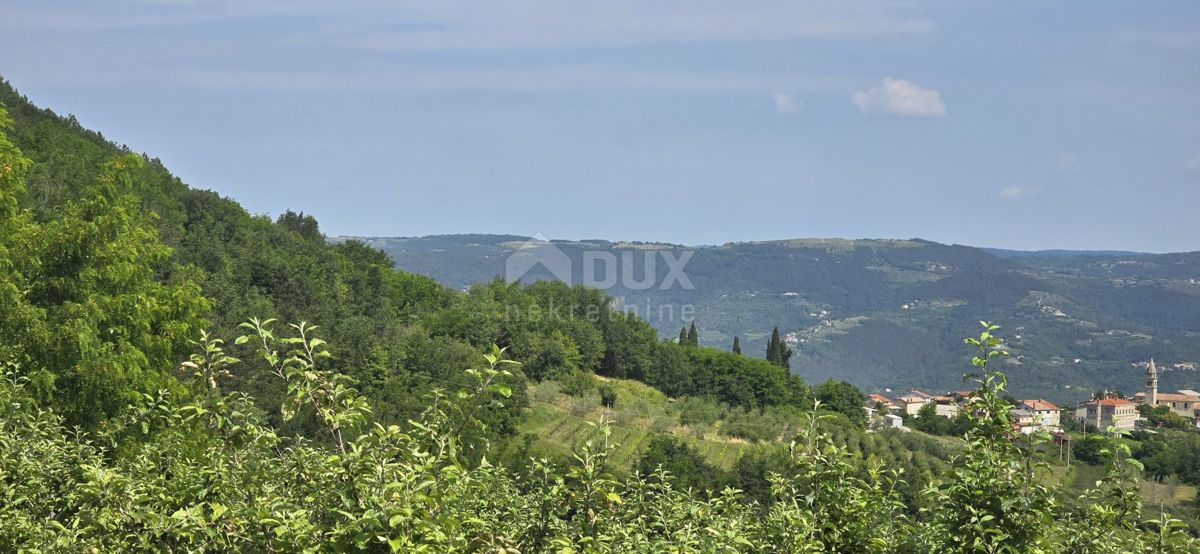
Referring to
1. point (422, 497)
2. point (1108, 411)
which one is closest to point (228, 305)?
point (422, 497)

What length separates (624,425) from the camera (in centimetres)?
6700

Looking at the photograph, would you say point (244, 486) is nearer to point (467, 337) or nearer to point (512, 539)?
point (512, 539)

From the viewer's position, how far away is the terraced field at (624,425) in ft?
193

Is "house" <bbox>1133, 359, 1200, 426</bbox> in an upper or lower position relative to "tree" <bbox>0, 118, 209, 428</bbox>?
lower

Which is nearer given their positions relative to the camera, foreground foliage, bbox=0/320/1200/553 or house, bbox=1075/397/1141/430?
foreground foliage, bbox=0/320/1200/553

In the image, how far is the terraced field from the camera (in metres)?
58.7

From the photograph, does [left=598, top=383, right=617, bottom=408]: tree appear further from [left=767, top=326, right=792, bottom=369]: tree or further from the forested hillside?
the forested hillside

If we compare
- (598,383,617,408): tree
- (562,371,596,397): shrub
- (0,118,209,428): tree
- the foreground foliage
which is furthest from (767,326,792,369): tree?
the foreground foliage

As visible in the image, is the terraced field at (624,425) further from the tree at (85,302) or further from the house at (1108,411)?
the house at (1108,411)

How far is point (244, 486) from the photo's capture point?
534cm

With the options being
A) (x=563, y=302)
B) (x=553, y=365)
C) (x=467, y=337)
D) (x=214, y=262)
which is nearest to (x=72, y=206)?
(x=214, y=262)

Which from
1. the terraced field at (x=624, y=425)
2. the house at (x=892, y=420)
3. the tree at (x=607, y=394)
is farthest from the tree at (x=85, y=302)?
the house at (x=892, y=420)

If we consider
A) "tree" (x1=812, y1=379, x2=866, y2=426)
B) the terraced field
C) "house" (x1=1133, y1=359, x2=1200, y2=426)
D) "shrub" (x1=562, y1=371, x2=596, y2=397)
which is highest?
"shrub" (x1=562, y1=371, x2=596, y2=397)

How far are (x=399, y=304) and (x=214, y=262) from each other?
84.2 feet
